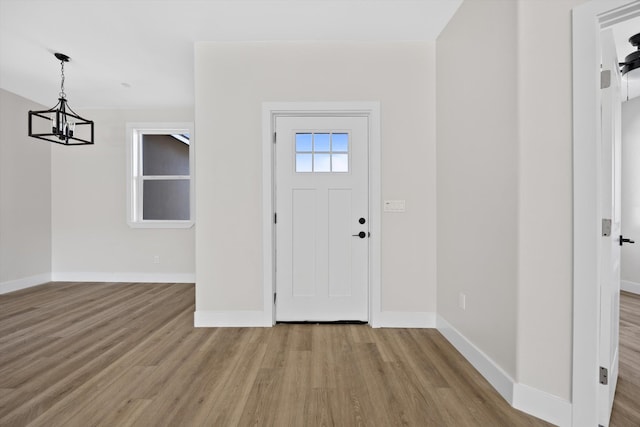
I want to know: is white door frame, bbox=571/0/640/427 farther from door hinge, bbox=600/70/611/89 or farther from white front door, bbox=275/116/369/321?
white front door, bbox=275/116/369/321

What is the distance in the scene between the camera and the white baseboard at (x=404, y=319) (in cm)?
296

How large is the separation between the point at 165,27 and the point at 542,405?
400 centimetres

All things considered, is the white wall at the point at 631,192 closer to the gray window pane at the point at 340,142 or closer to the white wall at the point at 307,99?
the white wall at the point at 307,99

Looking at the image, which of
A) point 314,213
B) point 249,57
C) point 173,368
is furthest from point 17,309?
point 249,57

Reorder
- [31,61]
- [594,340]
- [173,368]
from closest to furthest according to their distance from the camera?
[594,340] → [173,368] → [31,61]

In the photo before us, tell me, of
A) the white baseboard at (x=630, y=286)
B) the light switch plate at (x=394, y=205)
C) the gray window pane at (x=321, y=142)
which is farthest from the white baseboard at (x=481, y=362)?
the white baseboard at (x=630, y=286)

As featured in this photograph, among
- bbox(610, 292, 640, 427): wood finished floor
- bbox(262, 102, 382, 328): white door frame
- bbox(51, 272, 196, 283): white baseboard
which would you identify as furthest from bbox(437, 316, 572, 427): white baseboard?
bbox(51, 272, 196, 283): white baseboard

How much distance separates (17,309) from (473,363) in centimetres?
487

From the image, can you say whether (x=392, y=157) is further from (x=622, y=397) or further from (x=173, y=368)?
(x=173, y=368)

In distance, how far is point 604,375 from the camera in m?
1.56

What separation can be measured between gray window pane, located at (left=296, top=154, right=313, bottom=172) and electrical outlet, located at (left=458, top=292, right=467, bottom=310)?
1779 millimetres

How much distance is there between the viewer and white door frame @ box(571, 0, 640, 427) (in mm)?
1550

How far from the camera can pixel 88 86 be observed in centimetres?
412

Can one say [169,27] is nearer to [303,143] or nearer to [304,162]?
[303,143]
